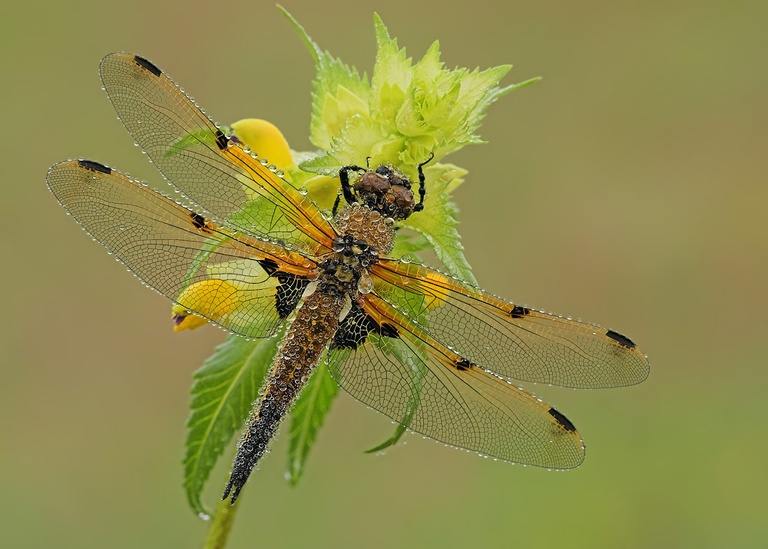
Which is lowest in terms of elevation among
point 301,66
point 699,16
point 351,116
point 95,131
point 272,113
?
point 351,116

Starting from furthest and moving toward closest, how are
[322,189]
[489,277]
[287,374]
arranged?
[489,277], [322,189], [287,374]

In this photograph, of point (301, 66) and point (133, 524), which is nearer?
point (133, 524)

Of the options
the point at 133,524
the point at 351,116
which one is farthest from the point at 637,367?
the point at 133,524

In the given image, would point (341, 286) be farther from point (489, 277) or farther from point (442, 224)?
point (489, 277)

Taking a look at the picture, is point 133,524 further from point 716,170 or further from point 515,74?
point 716,170

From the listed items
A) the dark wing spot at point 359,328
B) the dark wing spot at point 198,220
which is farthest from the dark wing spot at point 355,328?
the dark wing spot at point 198,220

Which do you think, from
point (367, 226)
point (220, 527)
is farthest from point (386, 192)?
point (220, 527)
